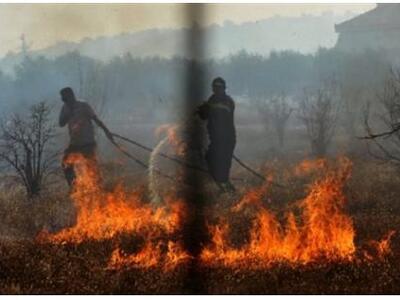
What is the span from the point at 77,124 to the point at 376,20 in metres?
7.00

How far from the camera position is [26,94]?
1223 cm

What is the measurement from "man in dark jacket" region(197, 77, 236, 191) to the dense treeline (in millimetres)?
290

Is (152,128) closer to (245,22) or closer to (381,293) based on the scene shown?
(245,22)

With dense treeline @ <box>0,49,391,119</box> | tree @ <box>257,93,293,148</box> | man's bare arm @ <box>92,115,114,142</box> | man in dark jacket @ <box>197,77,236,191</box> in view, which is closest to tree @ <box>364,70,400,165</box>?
dense treeline @ <box>0,49,391,119</box>

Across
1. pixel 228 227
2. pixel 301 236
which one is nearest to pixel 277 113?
pixel 228 227

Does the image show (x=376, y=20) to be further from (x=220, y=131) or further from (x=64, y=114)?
(x=64, y=114)

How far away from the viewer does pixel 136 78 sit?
40.3ft

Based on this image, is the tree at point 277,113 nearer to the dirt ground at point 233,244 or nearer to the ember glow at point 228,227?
the dirt ground at point 233,244

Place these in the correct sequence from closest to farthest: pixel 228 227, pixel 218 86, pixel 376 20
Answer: pixel 228 227
pixel 218 86
pixel 376 20

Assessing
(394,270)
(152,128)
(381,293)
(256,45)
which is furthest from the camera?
(256,45)

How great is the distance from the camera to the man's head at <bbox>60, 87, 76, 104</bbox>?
12.1 m

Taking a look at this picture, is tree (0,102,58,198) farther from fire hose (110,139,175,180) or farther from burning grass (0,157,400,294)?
fire hose (110,139,175,180)

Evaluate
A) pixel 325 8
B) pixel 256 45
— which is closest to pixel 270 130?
pixel 256 45

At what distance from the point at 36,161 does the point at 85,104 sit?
5.40ft
